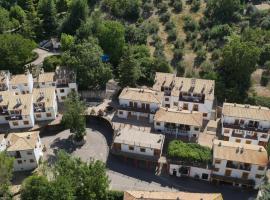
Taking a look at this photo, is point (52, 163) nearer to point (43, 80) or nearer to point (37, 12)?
point (43, 80)

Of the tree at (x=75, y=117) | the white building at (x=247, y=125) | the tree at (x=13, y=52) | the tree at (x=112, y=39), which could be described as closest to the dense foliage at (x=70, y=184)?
the tree at (x=75, y=117)

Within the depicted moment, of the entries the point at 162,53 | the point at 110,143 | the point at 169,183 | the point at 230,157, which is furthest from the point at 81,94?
the point at 230,157

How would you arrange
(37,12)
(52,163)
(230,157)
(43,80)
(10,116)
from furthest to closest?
(37,12) < (43,80) < (10,116) < (52,163) < (230,157)

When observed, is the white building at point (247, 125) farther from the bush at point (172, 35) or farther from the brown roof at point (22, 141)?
the brown roof at point (22, 141)

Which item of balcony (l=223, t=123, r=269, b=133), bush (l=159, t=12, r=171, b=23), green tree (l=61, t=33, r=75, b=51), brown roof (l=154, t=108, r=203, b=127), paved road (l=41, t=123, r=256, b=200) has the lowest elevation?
paved road (l=41, t=123, r=256, b=200)

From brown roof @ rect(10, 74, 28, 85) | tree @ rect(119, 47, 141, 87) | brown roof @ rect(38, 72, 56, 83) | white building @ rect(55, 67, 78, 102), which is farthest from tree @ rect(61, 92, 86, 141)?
tree @ rect(119, 47, 141, 87)

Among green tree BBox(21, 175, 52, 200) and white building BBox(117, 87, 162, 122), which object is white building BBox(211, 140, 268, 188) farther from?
green tree BBox(21, 175, 52, 200)
